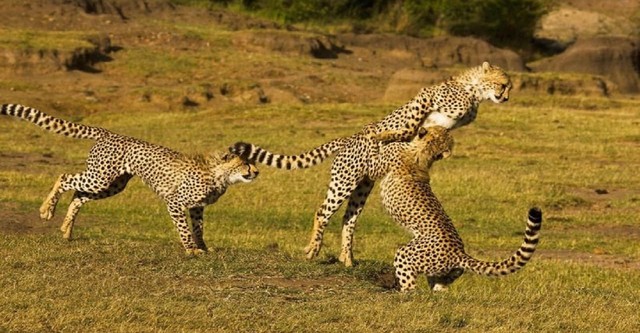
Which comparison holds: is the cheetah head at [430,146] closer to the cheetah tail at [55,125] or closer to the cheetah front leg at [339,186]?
the cheetah front leg at [339,186]

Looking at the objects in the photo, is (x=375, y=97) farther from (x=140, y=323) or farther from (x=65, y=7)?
(x=140, y=323)

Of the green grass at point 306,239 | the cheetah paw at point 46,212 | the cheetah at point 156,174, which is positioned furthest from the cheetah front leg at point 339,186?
the cheetah paw at point 46,212

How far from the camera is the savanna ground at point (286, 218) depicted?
10.8 metres

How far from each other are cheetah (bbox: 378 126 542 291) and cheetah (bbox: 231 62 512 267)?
493 millimetres

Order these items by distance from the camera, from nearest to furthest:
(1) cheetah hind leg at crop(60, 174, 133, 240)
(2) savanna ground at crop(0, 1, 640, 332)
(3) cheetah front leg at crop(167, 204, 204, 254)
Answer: (2) savanna ground at crop(0, 1, 640, 332)
(3) cheetah front leg at crop(167, 204, 204, 254)
(1) cheetah hind leg at crop(60, 174, 133, 240)

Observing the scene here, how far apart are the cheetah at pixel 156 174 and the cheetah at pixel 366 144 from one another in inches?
12.0

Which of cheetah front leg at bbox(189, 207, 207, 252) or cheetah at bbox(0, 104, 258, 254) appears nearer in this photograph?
cheetah at bbox(0, 104, 258, 254)

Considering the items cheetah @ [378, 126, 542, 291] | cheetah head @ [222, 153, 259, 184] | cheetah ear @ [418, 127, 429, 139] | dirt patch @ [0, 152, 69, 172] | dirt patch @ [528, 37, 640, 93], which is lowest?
dirt patch @ [528, 37, 640, 93]

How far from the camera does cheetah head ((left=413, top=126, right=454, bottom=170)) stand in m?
13.8

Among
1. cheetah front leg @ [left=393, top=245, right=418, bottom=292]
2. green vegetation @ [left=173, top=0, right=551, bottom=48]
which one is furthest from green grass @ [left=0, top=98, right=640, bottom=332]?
green vegetation @ [left=173, top=0, right=551, bottom=48]

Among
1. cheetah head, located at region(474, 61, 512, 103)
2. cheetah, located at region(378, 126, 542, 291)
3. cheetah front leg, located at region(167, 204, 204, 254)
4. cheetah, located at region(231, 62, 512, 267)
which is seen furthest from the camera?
cheetah head, located at region(474, 61, 512, 103)

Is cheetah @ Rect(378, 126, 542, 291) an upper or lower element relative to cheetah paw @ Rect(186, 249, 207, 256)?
upper

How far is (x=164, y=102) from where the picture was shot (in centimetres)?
3712

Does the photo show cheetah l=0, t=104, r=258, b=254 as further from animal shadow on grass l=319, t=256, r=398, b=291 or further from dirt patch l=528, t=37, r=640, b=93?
dirt patch l=528, t=37, r=640, b=93
